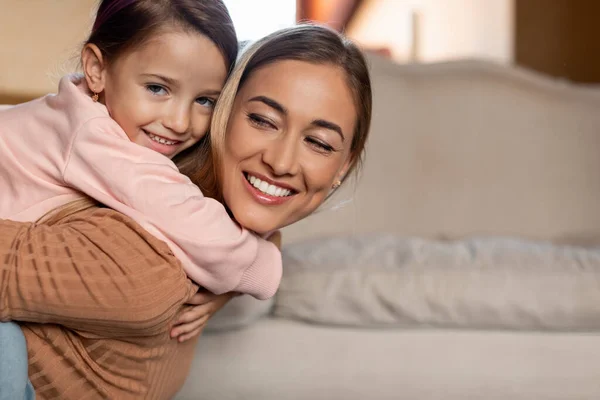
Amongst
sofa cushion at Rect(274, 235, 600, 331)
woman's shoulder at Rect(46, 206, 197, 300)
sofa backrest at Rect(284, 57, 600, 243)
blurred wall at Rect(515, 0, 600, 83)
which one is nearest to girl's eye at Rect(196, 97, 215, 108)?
woman's shoulder at Rect(46, 206, 197, 300)

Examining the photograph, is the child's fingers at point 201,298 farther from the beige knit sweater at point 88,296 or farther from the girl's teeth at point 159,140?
Result: the girl's teeth at point 159,140

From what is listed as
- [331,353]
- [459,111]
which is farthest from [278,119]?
[459,111]

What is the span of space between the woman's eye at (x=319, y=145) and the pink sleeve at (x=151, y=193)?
0.58 feet

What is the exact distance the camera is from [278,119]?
1102mm

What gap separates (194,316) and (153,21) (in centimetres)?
43

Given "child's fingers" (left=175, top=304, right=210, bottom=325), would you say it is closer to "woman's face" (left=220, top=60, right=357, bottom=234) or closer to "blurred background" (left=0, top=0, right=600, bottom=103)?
"woman's face" (left=220, top=60, right=357, bottom=234)

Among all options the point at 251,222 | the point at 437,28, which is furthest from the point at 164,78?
the point at 437,28

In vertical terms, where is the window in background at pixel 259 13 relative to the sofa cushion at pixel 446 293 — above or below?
above

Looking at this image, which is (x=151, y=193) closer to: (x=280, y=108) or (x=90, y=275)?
(x=90, y=275)

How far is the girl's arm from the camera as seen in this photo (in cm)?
87

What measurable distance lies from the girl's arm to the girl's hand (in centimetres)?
16

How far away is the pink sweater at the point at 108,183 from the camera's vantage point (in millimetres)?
962

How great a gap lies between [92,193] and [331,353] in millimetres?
684

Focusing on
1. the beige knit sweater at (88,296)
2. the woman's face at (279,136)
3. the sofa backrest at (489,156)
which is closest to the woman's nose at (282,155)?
the woman's face at (279,136)
